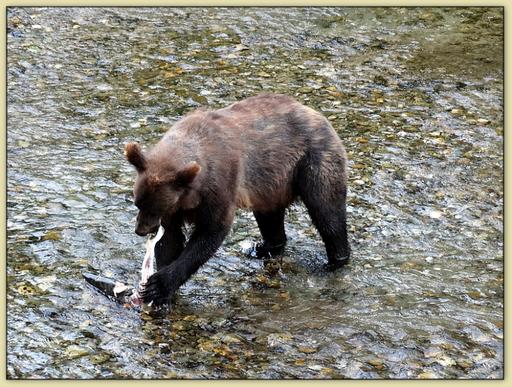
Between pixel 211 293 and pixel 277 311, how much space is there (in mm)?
717

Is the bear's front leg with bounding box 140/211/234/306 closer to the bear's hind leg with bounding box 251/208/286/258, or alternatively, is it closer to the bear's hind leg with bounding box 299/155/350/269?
the bear's hind leg with bounding box 299/155/350/269

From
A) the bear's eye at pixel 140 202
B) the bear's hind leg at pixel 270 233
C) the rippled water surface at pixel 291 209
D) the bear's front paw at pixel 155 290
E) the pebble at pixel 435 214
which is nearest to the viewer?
the bear's eye at pixel 140 202

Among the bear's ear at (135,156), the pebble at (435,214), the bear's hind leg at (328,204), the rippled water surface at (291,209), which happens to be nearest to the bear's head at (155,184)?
the bear's ear at (135,156)

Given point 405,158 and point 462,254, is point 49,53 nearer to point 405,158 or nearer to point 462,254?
point 405,158

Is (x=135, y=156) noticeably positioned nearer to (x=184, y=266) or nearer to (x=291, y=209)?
(x=184, y=266)

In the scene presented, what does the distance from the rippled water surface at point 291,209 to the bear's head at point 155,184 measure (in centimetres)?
107

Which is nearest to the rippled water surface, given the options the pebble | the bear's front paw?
the pebble

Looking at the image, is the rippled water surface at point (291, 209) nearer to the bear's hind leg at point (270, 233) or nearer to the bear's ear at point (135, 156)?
the bear's hind leg at point (270, 233)

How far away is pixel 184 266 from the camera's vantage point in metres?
8.37

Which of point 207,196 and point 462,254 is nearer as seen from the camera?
point 207,196

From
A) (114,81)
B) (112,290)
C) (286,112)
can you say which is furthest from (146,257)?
(114,81)

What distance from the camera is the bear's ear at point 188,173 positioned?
7.74 meters

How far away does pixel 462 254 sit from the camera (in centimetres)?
995

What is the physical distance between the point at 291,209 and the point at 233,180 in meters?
2.45
